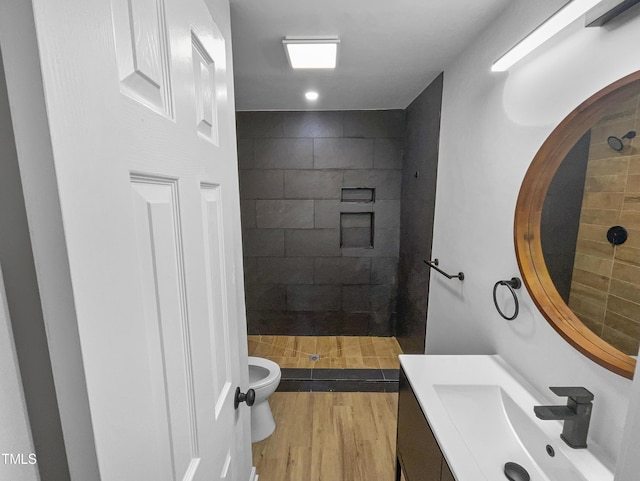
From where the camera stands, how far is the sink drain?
37.4 inches

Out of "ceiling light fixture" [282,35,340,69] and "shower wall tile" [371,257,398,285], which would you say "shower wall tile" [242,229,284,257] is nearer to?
"shower wall tile" [371,257,398,285]

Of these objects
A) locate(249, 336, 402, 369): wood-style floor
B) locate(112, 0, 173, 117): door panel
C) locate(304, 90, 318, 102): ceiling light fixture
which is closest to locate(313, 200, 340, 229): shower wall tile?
locate(304, 90, 318, 102): ceiling light fixture

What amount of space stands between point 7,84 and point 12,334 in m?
0.24

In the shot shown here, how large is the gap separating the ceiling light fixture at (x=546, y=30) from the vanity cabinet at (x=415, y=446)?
1.34 metres

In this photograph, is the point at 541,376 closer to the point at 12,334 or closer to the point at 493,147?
the point at 493,147

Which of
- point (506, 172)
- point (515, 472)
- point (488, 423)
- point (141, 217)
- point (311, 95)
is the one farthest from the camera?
point (311, 95)

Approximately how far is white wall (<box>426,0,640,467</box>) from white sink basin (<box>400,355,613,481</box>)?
86 mm

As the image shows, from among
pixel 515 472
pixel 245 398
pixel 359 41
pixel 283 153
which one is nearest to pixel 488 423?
pixel 515 472

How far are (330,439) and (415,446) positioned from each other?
0.88 m

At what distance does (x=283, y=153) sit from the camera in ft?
9.02

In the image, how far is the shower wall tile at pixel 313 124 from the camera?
2.69 m

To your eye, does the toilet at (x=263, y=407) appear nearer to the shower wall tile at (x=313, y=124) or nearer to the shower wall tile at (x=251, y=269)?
the shower wall tile at (x=251, y=269)

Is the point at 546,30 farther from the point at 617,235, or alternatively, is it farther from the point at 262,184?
the point at 262,184

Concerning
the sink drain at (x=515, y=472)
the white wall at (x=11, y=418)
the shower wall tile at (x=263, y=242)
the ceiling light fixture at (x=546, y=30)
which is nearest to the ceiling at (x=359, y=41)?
the ceiling light fixture at (x=546, y=30)
